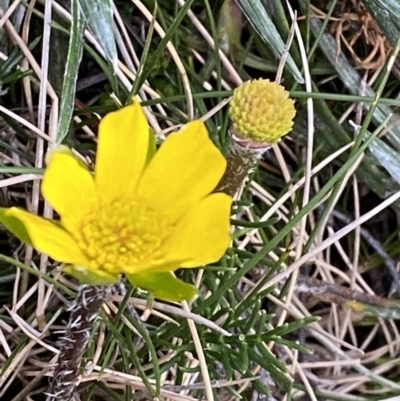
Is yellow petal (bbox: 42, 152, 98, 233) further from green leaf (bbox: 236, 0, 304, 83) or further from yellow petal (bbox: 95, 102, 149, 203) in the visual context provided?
green leaf (bbox: 236, 0, 304, 83)

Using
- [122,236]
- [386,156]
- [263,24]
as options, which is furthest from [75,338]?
[386,156]

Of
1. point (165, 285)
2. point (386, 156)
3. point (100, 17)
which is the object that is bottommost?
point (386, 156)

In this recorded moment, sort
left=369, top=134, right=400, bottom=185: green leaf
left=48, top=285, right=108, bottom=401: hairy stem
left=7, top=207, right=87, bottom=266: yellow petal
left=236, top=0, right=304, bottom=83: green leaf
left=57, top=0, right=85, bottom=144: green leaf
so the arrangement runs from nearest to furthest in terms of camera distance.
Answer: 1. left=7, top=207, right=87, bottom=266: yellow petal
2. left=48, top=285, right=108, bottom=401: hairy stem
3. left=57, top=0, right=85, bottom=144: green leaf
4. left=236, top=0, right=304, bottom=83: green leaf
5. left=369, top=134, right=400, bottom=185: green leaf

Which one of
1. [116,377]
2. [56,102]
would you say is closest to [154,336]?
[116,377]

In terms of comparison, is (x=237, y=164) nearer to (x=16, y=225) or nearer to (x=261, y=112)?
(x=261, y=112)

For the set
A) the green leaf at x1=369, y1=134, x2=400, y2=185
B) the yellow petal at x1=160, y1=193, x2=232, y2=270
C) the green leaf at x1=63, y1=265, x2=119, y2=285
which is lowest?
the green leaf at x1=369, y1=134, x2=400, y2=185

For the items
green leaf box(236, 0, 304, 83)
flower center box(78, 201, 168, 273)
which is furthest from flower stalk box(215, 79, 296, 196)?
green leaf box(236, 0, 304, 83)

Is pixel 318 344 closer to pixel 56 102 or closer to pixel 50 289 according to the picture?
pixel 50 289

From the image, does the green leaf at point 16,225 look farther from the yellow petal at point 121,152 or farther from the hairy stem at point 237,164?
the hairy stem at point 237,164
